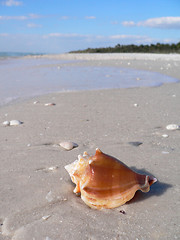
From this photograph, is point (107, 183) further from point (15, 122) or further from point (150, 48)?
point (150, 48)

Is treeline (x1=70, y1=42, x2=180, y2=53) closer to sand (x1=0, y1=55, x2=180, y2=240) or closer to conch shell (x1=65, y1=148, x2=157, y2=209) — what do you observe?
sand (x1=0, y1=55, x2=180, y2=240)

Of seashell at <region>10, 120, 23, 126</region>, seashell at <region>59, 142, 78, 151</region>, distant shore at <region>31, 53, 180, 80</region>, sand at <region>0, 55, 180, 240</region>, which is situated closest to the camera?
sand at <region>0, 55, 180, 240</region>

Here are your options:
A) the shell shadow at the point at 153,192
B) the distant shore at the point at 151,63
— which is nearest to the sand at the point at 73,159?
the shell shadow at the point at 153,192

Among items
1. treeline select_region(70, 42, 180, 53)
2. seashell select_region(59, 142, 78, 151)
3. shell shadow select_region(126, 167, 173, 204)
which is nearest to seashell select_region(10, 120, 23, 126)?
seashell select_region(59, 142, 78, 151)

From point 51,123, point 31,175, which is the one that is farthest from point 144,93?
point 31,175

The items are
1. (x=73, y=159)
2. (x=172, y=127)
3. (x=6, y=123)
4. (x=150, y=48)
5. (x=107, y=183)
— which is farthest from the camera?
(x=150, y=48)

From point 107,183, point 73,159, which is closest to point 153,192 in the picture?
point 107,183

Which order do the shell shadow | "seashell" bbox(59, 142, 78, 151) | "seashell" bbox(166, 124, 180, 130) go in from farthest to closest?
1. "seashell" bbox(166, 124, 180, 130)
2. "seashell" bbox(59, 142, 78, 151)
3. the shell shadow

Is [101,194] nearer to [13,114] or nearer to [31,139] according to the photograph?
[31,139]
